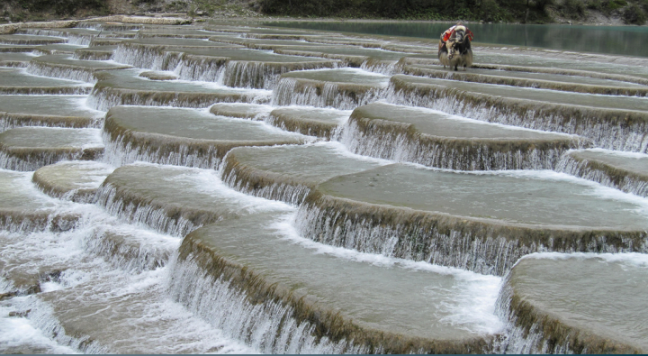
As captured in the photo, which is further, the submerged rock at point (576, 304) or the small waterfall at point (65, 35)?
the small waterfall at point (65, 35)

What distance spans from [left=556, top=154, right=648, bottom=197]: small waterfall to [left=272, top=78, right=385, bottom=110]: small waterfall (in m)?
5.36

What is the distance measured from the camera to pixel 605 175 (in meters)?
9.64

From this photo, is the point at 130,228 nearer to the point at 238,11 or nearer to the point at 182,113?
the point at 182,113

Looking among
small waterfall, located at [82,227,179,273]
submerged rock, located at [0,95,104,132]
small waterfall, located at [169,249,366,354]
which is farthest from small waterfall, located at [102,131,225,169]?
small waterfall, located at [169,249,366,354]

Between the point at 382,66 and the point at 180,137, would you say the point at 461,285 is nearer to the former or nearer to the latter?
the point at 180,137

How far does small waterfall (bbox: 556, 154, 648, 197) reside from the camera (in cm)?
912

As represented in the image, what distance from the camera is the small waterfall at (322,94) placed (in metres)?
15.0

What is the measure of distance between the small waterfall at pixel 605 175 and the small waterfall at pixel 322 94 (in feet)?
17.6

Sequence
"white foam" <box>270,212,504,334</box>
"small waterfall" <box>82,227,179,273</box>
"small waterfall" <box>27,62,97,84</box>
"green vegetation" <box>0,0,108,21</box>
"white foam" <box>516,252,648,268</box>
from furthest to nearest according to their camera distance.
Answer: "green vegetation" <box>0,0,108,21</box> → "small waterfall" <box>27,62,97,84</box> → "small waterfall" <box>82,227,179,273</box> → "white foam" <box>516,252,648,268</box> → "white foam" <box>270,212,504,334</box>

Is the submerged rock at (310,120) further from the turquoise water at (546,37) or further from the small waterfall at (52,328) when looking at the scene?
the turquoise water at (546,37)

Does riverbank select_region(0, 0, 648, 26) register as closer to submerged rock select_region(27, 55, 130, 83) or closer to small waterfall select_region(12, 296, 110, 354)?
submerged rock select_region(27, 55, 130, 83)

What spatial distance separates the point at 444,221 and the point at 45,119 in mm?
10448

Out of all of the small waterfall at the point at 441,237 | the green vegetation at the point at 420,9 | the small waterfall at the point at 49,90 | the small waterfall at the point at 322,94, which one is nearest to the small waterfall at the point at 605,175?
the small waterfall at the point at 441,237

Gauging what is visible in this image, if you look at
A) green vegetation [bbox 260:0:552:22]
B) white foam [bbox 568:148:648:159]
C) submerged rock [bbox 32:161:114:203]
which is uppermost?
green vegetation [bbox 260:0:552:22]
